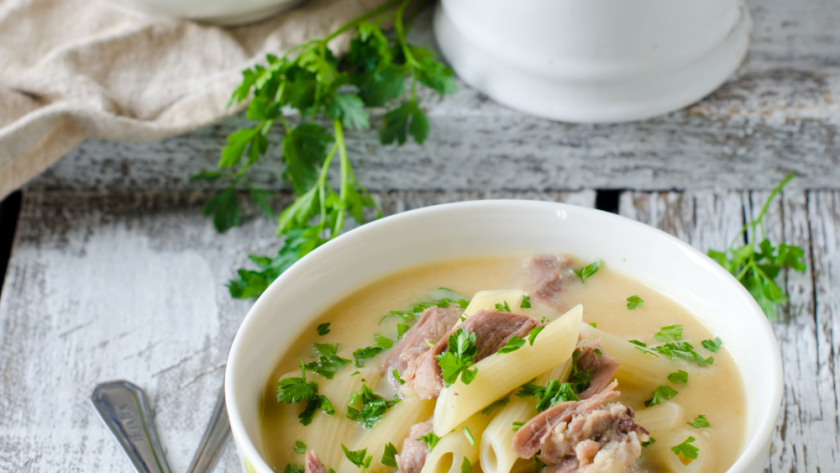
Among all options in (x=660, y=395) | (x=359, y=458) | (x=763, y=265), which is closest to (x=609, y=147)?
(x=763, y=265)

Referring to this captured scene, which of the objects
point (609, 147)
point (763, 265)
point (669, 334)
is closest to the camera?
point (669, 334)

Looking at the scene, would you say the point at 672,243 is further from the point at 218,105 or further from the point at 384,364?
the point at 218,105

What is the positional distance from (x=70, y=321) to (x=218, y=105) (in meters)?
0.56

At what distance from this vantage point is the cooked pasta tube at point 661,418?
93 centimetres

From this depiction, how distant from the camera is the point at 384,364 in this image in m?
1.05

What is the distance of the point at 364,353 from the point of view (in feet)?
3.50

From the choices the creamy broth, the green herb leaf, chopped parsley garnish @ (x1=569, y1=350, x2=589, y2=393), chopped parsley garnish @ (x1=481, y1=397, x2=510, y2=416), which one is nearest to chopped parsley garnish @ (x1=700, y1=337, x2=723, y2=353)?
the creamy broth

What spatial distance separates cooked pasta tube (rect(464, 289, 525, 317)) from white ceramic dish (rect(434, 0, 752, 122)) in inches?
26.6

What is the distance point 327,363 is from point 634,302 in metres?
0.46

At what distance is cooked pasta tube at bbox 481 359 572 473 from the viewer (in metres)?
0.84

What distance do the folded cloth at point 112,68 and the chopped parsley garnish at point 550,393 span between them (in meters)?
1.04

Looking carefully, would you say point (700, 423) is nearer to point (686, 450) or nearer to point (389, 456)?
point (686, 450)

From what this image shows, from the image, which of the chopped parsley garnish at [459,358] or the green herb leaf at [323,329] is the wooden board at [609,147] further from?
the chopped parsley garnish at [459,358]

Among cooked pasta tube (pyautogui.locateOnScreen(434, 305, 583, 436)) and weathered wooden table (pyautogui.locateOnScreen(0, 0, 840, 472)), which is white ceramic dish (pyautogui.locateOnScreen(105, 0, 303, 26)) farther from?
cooked pasta tube (pyautogui.locateOnScreen(434, 305, 583, 436))
